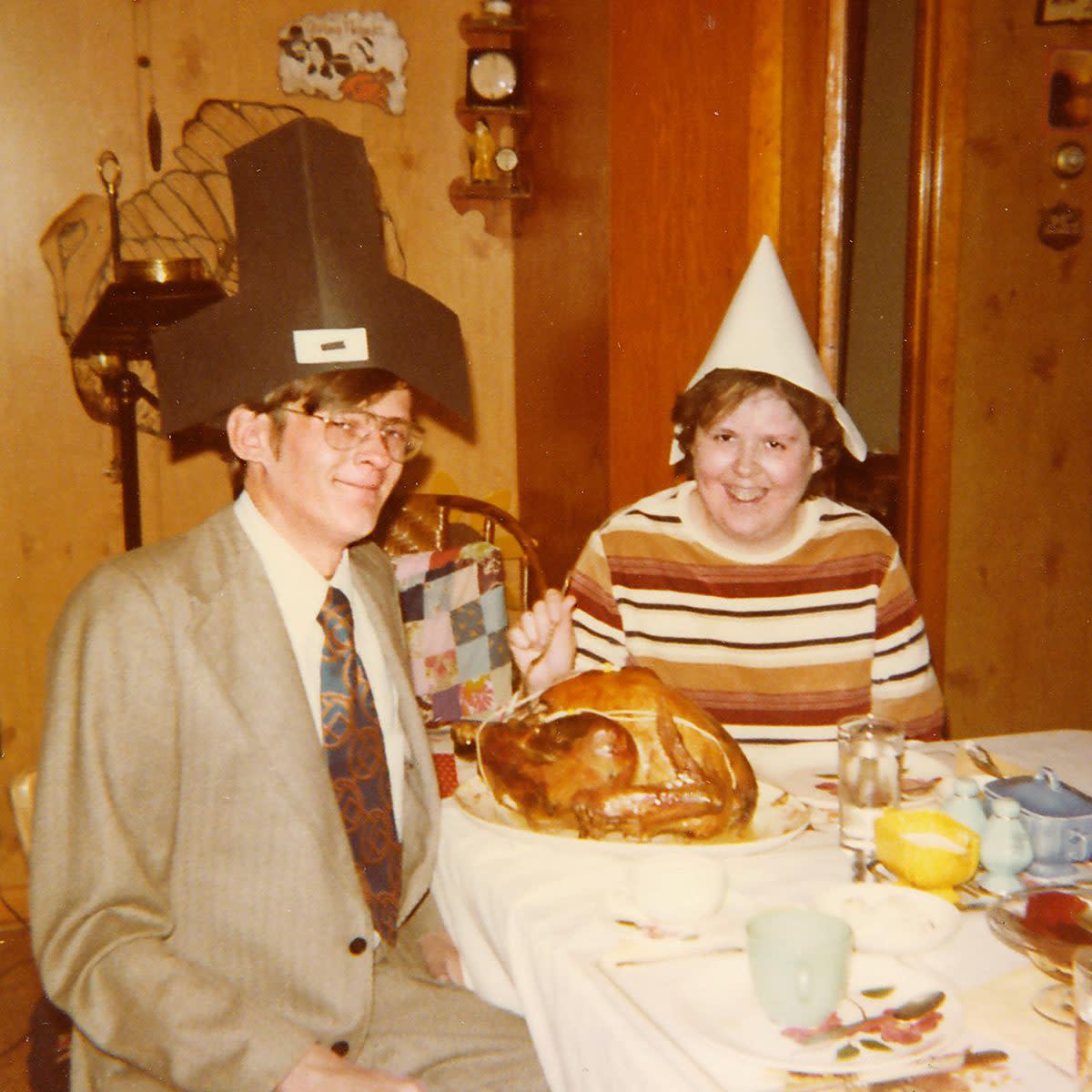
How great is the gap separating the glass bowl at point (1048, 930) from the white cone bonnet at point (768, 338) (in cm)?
99

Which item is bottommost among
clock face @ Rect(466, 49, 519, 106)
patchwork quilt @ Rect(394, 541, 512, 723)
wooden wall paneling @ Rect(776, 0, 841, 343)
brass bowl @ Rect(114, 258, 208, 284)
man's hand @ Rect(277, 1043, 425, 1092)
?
man's hand @ Rect(277, 1043, 425, 1092)

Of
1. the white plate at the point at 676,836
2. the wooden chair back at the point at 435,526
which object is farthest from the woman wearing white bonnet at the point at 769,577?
the white plate at the point at 676,836

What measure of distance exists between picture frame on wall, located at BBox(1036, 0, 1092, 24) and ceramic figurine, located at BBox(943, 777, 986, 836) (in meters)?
2.41

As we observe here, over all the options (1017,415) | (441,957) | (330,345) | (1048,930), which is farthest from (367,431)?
(1017,415)

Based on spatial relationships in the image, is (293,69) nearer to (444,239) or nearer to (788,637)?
(444,239)

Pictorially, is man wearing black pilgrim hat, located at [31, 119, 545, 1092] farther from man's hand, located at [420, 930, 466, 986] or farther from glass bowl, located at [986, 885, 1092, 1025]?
glass bowl, located at [986, 885, 1092, 1025]

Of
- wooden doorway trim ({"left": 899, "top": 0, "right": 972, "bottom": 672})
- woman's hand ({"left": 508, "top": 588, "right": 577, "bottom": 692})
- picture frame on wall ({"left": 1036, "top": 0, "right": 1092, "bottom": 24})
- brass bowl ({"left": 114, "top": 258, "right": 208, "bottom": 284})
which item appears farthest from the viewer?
picture frame on wall ({"left": 1036, "top": 0, "right": 1092, "bottom": 24})

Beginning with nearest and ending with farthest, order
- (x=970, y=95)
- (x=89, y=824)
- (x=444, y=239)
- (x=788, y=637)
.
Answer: (x=89, y=824) < (x=788, y=637) < (x=970, y=95) < (x=444, y=239)

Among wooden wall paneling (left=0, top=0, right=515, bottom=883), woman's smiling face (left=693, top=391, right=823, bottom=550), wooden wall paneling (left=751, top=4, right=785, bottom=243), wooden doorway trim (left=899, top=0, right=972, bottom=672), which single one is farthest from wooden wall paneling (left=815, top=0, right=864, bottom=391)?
wooden wall paneling (left=0, top=0, right=515, bottom=883)

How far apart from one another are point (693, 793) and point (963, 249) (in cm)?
214

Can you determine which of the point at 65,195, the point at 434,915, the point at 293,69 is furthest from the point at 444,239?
the point at 434,915

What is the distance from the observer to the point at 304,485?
130cm

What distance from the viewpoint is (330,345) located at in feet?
4.27

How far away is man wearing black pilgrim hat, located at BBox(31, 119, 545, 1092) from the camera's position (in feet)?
3.62
